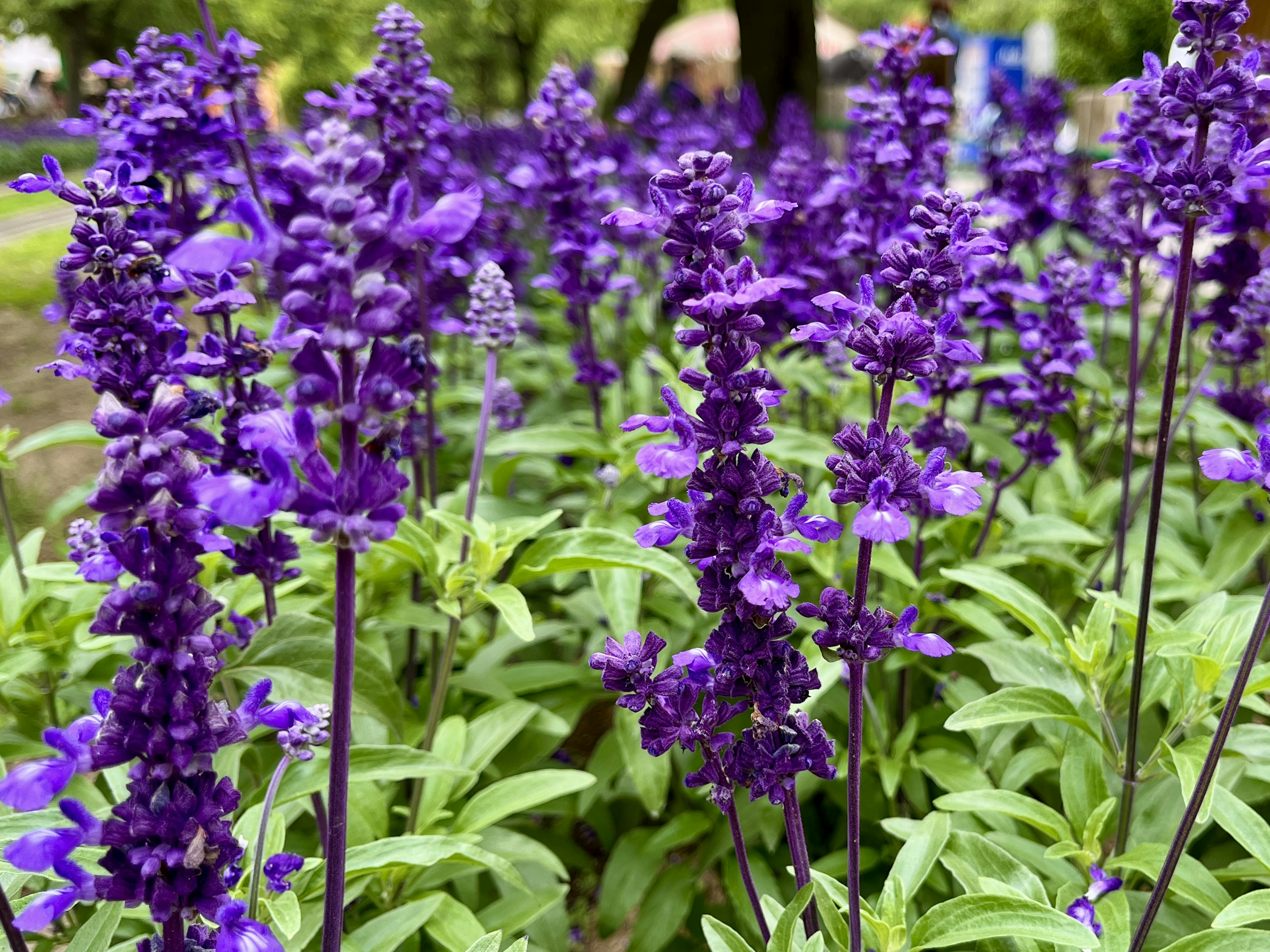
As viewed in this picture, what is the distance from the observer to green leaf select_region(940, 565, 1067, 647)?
2.78 metres

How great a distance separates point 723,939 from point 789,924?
0.20 metres

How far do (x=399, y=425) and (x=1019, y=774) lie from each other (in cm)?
247

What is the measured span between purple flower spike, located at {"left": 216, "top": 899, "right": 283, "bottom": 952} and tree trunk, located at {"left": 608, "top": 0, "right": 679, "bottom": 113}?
2173 cm

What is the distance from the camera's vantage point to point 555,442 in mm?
3930

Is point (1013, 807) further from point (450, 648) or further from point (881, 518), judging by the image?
point (450, 648)

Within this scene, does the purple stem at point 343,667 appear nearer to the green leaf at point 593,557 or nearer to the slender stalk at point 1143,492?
the green leaf at point 593,557

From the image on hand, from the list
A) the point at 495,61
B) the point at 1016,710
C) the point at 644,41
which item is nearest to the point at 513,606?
the point at 1016,710

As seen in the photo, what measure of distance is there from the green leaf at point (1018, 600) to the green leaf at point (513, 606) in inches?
50.9

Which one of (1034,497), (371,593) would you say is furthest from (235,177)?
(1034,497)

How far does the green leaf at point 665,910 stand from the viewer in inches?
125

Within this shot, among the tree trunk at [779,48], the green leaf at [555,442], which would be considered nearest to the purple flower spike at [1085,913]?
the green leaf at [555,442]

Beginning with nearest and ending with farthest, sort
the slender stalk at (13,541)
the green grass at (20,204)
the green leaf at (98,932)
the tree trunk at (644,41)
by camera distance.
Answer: the green leaf at (98,932)
the slender stalk at (13,541)
the green grass at (20,204)
the tree trunk at (644,41)

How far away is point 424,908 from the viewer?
2389 mm

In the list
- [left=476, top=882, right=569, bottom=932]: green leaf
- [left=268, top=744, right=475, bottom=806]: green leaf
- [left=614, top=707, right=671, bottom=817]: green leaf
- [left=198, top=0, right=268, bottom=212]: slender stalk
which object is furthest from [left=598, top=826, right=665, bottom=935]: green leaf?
[left=198, top=0, right=268, bottom=212]: slender stalk
